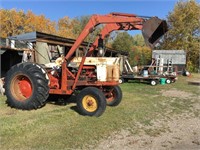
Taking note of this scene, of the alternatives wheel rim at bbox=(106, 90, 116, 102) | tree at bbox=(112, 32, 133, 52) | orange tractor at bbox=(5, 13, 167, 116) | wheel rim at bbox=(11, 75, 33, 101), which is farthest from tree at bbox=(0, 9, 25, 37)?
wheel rim at bbox=(106, 90, 116, 102)

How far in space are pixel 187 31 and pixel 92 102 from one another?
3135 cm

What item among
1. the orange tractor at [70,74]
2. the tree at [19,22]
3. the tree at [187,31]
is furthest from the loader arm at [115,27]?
the tree at [187,31]

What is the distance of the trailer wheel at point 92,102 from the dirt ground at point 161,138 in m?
1.24

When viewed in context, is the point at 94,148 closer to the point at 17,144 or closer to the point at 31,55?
the point at 17,144

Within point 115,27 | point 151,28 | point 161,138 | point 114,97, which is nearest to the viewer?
point 161,138

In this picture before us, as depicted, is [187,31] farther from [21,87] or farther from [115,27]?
[21,87]

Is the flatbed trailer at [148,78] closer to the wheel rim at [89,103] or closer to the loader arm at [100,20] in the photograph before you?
the loader arm at [100,20]

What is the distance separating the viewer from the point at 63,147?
16.5 ft

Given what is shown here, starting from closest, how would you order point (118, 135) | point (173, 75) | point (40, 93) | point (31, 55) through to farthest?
point (118, 135) < point (40, 93) < point (31, 55) < point (173, 75)

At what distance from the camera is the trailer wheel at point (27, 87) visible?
25.6 feet

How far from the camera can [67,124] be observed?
6496 millimetres

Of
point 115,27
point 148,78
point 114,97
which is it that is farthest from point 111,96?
point 148,78

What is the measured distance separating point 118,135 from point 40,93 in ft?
9.43

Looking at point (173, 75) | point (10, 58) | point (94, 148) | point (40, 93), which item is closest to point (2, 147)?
point (94, 148)
